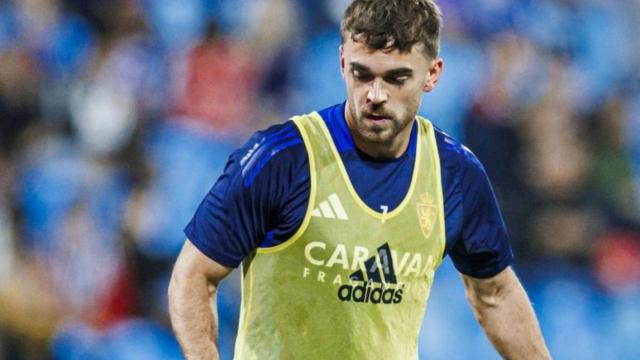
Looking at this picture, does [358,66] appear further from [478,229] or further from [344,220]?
[478,229]

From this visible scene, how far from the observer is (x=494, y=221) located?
4320 millimetres

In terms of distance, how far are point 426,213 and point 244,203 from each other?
27.5 inches

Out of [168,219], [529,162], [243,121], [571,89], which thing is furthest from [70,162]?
[571,89]

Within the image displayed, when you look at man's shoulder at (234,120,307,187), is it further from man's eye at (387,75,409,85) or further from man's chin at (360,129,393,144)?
man's eye at (387,75,409,85)

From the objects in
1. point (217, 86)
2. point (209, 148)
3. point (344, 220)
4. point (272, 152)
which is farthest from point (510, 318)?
point (217, 86)

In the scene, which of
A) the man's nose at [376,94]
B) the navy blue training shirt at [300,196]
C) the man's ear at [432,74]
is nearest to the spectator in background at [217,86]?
the navy blue training shirt at [300,196]

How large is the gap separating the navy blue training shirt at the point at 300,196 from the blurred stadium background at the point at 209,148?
3.31m

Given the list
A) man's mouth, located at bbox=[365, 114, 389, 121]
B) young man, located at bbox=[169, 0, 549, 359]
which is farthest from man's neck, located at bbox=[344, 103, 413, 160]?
man's mouth, located at bbox=[365, 114, 389, 121]

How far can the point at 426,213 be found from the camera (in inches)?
164

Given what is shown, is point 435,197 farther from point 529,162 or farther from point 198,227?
point 529,162

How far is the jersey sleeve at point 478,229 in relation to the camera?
4.27m

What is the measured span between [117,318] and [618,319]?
3.29 metres

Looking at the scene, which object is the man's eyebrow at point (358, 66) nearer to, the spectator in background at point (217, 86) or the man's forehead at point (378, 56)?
the man's forehead at point (378, 56)

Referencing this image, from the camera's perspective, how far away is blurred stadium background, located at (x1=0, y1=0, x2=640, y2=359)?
7152 millimetres
